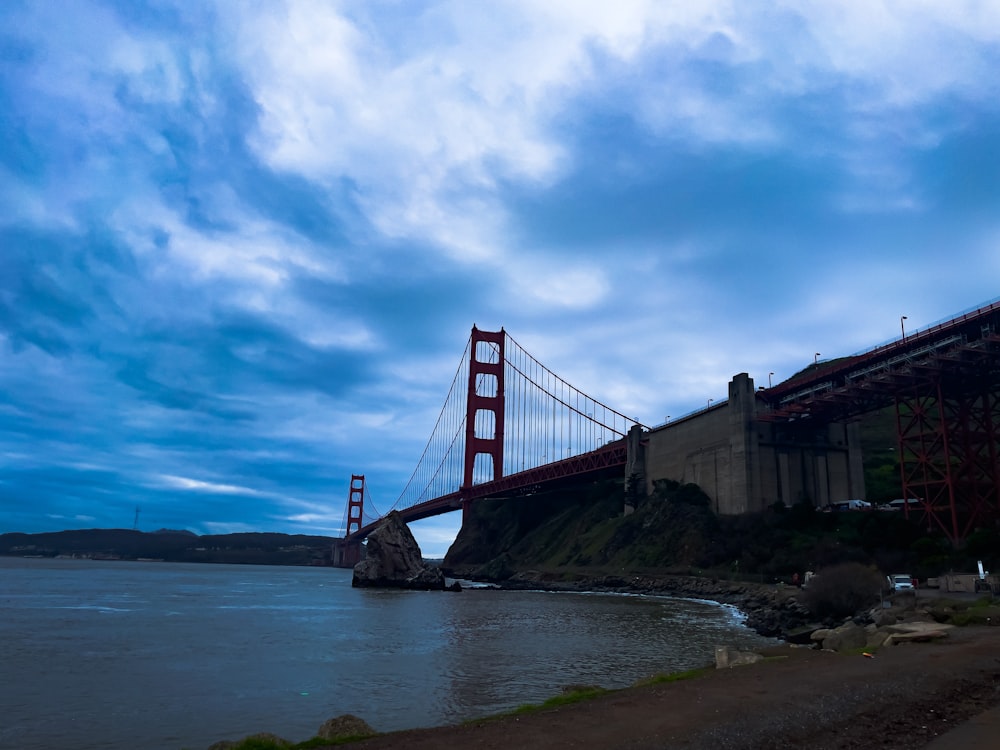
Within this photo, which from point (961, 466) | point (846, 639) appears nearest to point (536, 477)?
point (961, 466)

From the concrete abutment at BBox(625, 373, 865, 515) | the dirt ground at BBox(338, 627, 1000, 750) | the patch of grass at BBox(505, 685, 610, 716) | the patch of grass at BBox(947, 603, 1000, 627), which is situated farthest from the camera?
the concrete abutment at BBox(625, 373, 865, 515)

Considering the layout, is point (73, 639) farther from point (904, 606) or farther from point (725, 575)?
point (725, 575)

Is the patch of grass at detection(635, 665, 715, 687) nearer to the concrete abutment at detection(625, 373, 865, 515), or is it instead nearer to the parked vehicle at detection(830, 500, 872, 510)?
the concrete abutment at detection(625, 373, 865, 515)

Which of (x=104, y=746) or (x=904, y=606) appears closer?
(x=104, y=746)

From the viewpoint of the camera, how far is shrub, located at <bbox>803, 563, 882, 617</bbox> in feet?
93.3

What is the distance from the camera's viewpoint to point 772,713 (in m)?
9.53

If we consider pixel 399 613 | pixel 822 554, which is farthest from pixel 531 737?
pixel 822 554

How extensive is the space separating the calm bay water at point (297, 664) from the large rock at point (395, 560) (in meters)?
31.8

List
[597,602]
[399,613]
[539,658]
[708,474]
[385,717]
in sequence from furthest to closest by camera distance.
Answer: [708,474] < [597,602] < [399,613] < [539,658] < [385,717]

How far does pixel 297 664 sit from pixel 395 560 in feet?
176

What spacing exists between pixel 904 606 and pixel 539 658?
12.7m

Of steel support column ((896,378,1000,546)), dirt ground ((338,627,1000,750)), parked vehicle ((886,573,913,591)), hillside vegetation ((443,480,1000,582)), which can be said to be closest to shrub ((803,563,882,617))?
parked vehicle ((886,573,913,591))

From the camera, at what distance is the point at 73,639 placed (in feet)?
90.0

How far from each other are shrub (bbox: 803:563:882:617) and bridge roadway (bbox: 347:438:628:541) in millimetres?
54762
